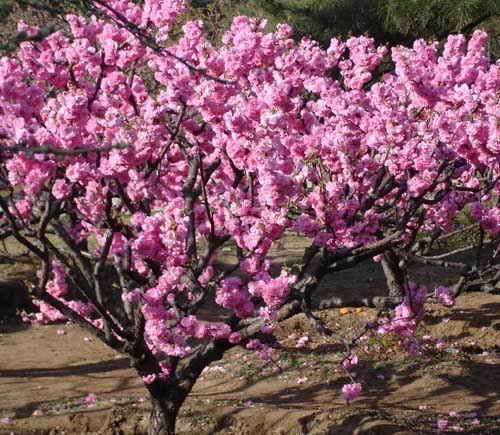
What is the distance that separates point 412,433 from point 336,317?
539 cm

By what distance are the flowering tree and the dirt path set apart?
→ 83cm

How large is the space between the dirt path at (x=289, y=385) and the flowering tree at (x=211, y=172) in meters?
0.83

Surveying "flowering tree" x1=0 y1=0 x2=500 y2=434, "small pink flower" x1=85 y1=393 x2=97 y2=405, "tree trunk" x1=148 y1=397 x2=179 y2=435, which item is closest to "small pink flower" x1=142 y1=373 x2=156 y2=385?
"flowering tree" x1=0 y1=0 x2=500 y2=434

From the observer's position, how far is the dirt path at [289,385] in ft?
22.9

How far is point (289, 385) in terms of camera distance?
28.6ft

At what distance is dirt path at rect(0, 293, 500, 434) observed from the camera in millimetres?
6965

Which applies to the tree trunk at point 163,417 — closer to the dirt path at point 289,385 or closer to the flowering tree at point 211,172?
the flowering tree at point 211,172

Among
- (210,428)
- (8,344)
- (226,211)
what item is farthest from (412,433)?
(8,344)

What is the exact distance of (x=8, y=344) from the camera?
11141 mm

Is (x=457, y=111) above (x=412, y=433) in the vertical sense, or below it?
above

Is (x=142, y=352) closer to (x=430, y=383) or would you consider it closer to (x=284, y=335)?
(x=430, y=383)

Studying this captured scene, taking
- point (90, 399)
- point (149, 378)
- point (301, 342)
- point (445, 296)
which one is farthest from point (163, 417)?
point (301, 342)

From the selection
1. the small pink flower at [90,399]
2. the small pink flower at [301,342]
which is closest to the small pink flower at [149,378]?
the small pink flower at [90,399]

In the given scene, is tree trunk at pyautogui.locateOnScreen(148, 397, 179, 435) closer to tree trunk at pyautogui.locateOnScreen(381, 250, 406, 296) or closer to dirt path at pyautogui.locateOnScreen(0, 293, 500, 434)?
dirt path at pyautogui.locateOnScreen(0, 293, 500, 434)
